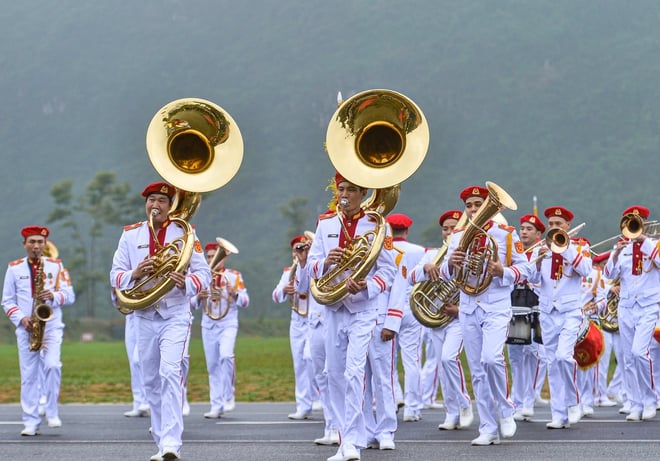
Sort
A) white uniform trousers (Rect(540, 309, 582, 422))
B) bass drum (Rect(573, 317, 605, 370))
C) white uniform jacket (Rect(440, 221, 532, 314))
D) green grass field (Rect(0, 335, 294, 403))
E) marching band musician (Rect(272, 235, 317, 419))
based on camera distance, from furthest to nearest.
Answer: green grass field (Rect(0, 335, 294, 403)) < marching band musician (Rect(272, 235, 317, 419)) < bass drum (Rect(573, 317, 605, 370)) < white uniform trousers (Rect(540, 309, 582, 422)) < white uniform jacket (Rect(440, 221, 532, 314))

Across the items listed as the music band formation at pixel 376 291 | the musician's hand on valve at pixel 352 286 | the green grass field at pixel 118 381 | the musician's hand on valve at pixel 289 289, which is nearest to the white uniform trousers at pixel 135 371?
the music band formation at pixel 376 291

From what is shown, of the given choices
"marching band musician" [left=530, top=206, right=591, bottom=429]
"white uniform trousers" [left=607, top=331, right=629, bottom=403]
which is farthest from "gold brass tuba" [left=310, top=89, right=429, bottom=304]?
"white uniform trousers" [left=607, top=331, right=629, bottom=403]

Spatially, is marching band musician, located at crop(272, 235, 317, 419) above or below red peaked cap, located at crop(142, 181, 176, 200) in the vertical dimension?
below

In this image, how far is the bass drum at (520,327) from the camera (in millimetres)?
14477

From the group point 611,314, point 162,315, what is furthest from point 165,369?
point 611,314

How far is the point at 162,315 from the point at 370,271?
6.40ft

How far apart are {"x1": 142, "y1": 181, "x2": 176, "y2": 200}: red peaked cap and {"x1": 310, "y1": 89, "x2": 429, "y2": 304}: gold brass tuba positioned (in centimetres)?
156

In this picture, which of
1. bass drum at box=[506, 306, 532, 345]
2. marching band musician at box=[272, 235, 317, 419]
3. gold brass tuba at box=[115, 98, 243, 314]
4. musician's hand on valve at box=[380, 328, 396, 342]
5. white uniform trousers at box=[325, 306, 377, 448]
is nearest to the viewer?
white uniform trousers at box=[325, 306, 377, 448]

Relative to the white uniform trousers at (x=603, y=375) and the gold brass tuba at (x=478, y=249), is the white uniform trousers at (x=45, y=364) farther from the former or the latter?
the white uniform trousers at (x=603, y=375)

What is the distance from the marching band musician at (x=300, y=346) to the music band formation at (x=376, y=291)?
1.11ft

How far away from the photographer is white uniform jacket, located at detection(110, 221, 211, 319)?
1084 cm

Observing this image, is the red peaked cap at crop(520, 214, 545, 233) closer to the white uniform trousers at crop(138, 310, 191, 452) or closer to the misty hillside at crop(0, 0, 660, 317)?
the white uniform trousers at crop(138, 310, 191, 452)

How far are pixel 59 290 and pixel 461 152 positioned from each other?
12099 centimetres

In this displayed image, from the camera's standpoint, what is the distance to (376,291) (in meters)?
10.7
